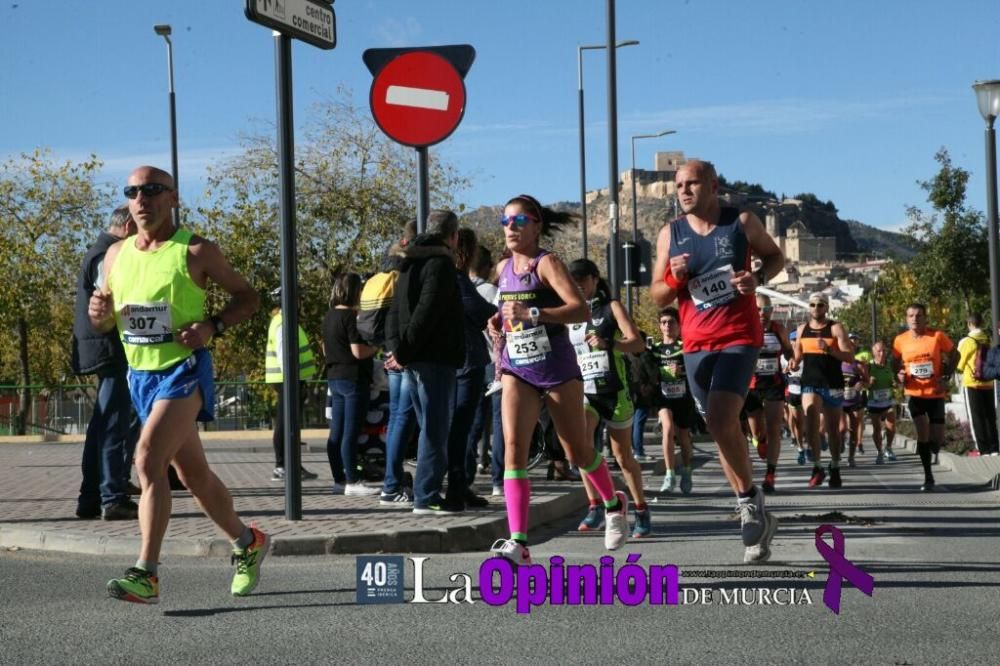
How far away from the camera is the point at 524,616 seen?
6195 millimetres

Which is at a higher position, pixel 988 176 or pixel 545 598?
Answer: pixel 988 176

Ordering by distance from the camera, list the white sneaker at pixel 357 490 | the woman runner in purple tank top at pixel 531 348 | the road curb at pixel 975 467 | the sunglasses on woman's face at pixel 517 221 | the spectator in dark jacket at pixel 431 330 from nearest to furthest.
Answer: the woman runner in purple tank top at pixel 531 348 < the sunglasses on woman's face at pixel 517 221 < the spectator in dark jacket at pixel 431 330 < the white sneaker at pixel 357 490 < the road curb at pixel 975 467

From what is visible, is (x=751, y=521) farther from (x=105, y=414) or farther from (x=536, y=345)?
(x=105, y=414)

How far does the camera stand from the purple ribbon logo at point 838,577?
6.39 meters

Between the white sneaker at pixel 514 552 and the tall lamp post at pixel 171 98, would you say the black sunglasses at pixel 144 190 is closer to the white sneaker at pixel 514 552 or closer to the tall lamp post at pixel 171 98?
the white sneaker at pixel 514 552

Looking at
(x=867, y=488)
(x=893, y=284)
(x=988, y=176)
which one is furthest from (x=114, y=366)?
(x=893, y=284)

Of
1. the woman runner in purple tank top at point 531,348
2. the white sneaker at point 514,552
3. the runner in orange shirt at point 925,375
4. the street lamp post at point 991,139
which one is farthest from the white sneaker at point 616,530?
the street lamp post at point 991,139

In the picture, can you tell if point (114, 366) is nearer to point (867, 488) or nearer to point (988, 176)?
point (867, 488)

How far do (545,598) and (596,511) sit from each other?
10.3ft

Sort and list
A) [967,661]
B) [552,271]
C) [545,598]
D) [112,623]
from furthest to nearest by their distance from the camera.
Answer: [552,271]
[545,598]
[112,623]
[967,661]

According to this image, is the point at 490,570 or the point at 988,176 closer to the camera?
the point at 490,570

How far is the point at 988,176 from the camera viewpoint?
19016mm

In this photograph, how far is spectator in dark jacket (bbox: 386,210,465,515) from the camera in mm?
9570

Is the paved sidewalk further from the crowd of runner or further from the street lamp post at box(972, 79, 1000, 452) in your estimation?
the street lamp post at box(972, 79, 1000, 452)
